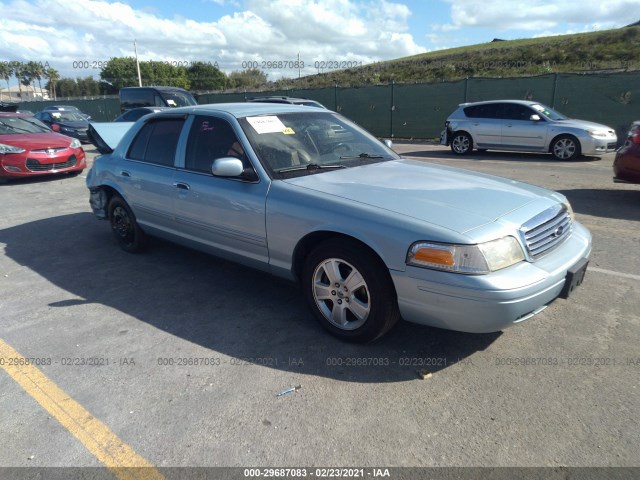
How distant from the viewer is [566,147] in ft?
39.3

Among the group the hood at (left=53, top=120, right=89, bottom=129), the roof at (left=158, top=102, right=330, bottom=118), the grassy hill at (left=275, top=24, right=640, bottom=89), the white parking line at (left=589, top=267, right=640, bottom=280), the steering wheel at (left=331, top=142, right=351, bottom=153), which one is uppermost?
the grassy hill at (left=275, top=24, right=640, bottom=89)

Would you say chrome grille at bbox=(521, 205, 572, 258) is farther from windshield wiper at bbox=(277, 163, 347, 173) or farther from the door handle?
the door handle

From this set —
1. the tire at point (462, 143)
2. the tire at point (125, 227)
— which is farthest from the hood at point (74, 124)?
the tire at point (125, 227)

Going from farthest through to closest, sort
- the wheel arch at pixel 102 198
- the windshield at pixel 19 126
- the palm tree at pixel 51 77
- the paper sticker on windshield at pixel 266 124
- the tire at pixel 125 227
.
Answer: the palm tree at pixel 51 77, the windshield at pixel 19 126, the wheel arch at pixel 102 198, the tire at pixel 125 227, the paper sticker on windshield at pixel 266 124

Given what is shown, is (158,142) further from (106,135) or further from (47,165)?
(47,165)

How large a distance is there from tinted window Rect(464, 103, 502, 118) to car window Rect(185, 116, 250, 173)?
10864 mm

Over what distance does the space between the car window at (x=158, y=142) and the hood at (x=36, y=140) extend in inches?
266

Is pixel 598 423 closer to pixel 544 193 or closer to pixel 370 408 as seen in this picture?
pixel 370 408

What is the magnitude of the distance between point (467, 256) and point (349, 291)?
0.87m

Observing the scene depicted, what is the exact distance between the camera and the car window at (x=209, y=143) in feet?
13.2

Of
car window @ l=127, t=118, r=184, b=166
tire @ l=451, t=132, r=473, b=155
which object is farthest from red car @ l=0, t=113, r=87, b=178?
tire @ l=451, t=132, r=473, b=155

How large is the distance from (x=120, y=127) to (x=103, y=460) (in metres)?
6.62

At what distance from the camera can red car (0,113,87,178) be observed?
33.1 feet

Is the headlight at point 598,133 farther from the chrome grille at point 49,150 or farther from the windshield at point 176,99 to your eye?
the chrome grille at point 49,150
